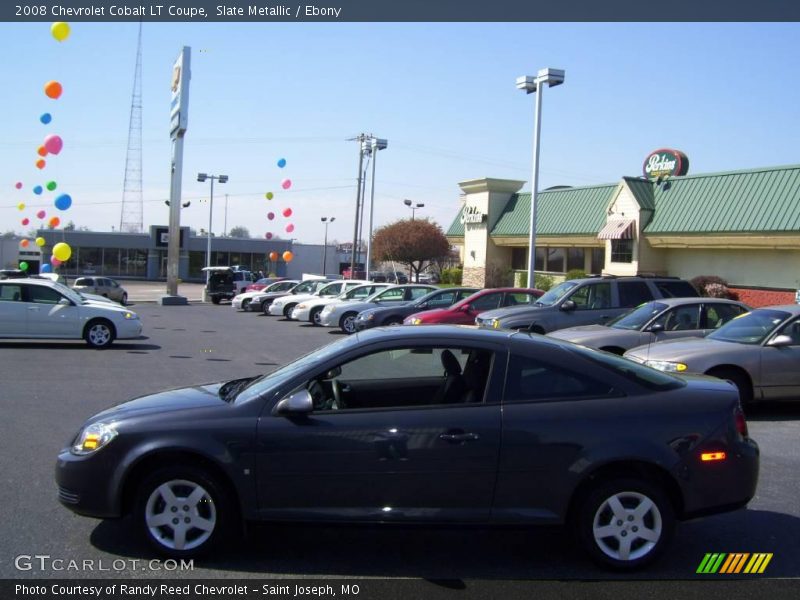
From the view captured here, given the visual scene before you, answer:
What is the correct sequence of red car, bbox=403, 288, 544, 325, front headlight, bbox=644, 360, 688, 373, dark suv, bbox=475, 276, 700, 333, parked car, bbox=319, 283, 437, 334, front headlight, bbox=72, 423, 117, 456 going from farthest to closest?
parked car, bbox=319, 283, 437, 334 → red car, bbox=403, 288, 544, 325 → dark suv, bbox=475, 276, 700, 333 → front headlight, bbox=644, 360, 688, 373 → front headlight, bbox=72, 423, 117, 456

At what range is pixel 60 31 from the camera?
939 inches

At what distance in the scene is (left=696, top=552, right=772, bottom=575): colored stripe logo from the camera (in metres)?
4.99

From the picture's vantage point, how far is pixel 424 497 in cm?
483

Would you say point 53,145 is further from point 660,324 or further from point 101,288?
point 660,324

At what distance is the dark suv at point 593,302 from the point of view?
15570 millimetres

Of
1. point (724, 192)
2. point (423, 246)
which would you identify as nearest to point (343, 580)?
point (724, 192)

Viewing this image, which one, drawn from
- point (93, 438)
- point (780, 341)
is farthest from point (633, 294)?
point (93, 438)

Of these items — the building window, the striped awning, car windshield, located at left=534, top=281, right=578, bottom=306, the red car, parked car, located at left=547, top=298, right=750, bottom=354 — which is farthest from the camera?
the building window

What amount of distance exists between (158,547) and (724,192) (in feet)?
104

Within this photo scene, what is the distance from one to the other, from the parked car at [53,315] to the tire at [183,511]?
43.7 ft

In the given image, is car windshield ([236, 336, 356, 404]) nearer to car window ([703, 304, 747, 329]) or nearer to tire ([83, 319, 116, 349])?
car window ([703, 304, 747, 329])

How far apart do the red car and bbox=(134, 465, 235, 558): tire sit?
14.1 m

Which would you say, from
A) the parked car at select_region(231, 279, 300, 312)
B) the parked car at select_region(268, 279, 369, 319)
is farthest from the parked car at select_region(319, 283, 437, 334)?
the parked car at select_region(231, 279, 300, 312)

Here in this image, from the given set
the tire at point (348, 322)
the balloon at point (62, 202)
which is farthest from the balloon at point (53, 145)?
the tire at point (348, 322)
